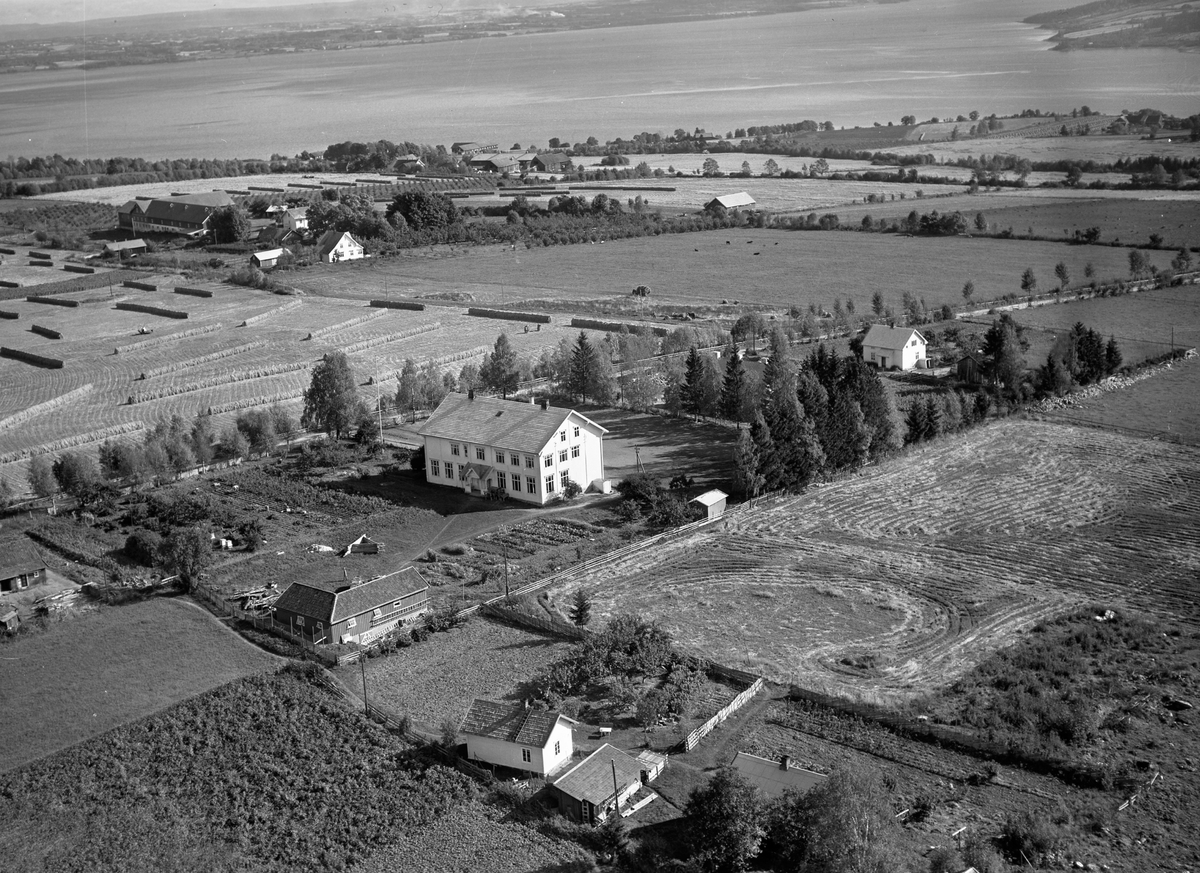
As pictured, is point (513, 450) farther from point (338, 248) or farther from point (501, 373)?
point (338, 248)

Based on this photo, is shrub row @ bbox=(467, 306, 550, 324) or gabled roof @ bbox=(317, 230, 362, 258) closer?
shrub row @ bbox=(467, 306, 550, 324)

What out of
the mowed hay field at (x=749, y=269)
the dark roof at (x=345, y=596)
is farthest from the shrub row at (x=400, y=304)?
the dark roof at (x=345, y=596)

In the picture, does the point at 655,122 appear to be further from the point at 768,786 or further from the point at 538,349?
the point at 768,786

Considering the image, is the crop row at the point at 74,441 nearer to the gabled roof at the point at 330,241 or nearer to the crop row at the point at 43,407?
the crop row at the point at 43,407

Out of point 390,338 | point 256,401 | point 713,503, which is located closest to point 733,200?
point 390,338

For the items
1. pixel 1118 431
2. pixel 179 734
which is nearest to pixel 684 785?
pixel 179 734

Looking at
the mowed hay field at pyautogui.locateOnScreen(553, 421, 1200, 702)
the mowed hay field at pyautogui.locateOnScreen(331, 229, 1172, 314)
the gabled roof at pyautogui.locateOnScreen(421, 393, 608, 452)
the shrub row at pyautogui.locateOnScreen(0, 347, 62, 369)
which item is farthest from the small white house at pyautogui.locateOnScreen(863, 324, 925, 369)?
the shrub row at pyautogui.locateOnScreen(0, 347, 62, 369)

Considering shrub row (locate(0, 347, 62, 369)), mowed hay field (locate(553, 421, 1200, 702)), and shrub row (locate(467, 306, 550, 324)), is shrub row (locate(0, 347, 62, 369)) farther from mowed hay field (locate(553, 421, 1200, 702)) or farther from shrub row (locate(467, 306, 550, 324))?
mowed hay field (locate(553, 421, 1200, 702))

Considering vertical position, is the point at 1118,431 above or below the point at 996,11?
below
